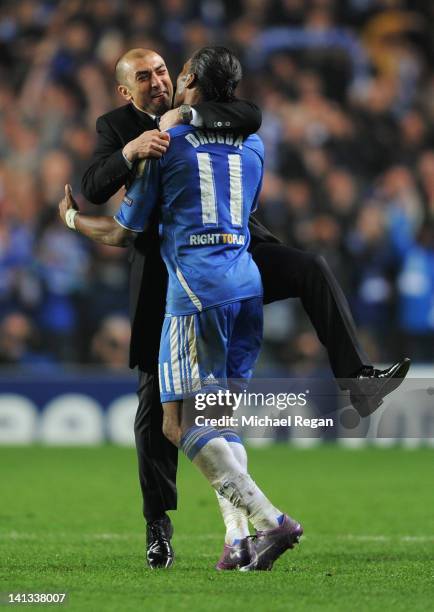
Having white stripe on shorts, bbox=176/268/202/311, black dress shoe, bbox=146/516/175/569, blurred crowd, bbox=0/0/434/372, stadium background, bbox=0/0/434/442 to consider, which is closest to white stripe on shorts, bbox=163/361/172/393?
white stripe on shorts, bbox=176/268/202/311

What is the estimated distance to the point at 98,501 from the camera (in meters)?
8.71

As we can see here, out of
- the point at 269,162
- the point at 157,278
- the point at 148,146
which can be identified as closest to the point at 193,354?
the point at 157,278

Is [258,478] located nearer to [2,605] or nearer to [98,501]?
[98,501]

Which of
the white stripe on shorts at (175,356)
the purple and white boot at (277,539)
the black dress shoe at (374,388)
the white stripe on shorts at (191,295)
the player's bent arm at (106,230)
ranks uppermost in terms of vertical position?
the player's bent arm at (106,230)

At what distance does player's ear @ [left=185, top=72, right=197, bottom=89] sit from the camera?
529 cm

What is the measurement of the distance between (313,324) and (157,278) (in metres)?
0.69

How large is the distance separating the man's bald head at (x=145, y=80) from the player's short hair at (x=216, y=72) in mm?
332

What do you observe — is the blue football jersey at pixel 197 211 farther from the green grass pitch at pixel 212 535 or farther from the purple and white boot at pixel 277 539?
the green grass pitch at pixel 212 535

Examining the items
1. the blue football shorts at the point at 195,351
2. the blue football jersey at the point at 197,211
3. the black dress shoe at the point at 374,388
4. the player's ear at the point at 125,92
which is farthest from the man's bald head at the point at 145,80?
the black dress shoe at the point at 374,388

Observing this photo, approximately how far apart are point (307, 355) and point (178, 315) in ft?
25.1

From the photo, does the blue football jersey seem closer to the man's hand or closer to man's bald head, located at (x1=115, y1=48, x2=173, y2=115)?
the man's hand

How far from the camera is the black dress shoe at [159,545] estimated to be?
5680 millimetres

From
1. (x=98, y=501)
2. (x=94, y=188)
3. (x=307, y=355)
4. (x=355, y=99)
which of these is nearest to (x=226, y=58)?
(x=94, y=188)

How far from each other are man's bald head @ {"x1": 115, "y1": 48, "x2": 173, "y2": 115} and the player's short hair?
1.09ft
